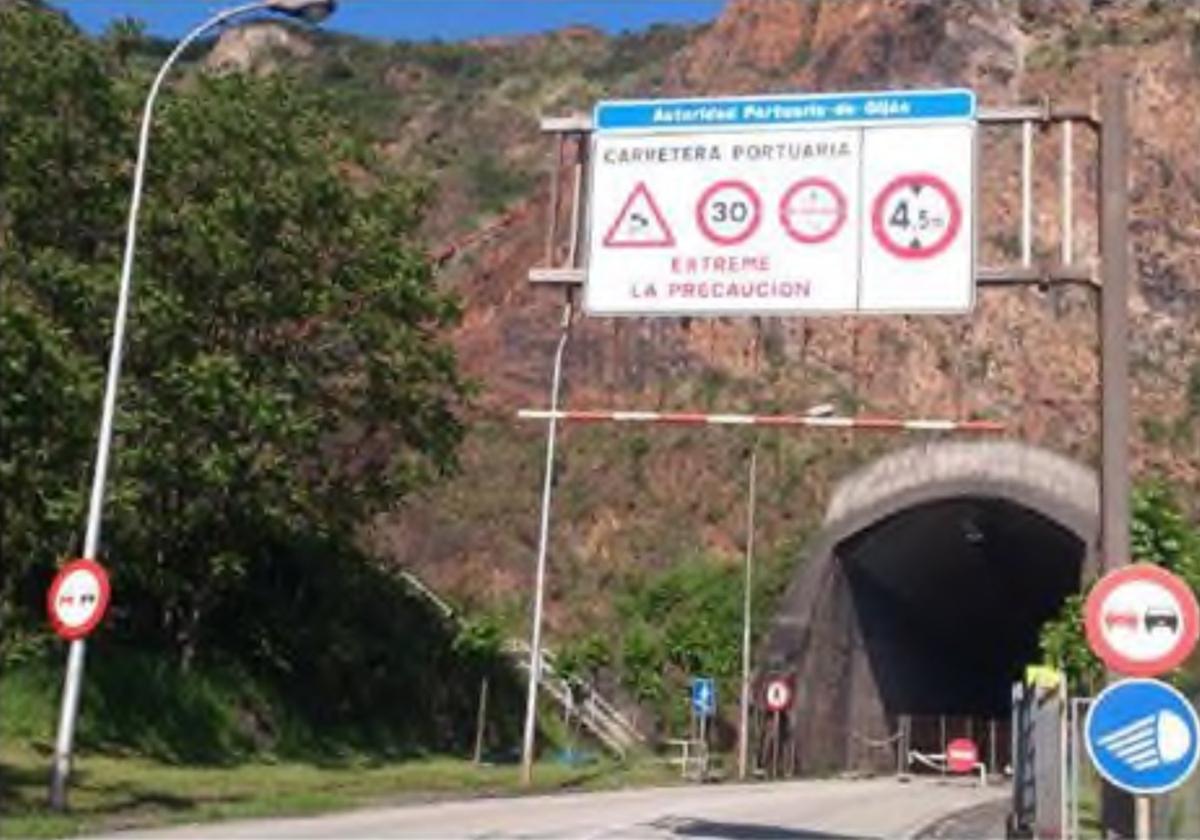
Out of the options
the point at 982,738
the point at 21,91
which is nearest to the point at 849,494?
the point at 982,738

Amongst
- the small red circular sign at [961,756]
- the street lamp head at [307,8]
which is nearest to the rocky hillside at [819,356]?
the small red circular sign at [961,756]

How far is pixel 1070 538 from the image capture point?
159 ft

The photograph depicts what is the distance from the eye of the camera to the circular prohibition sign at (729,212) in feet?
56.1

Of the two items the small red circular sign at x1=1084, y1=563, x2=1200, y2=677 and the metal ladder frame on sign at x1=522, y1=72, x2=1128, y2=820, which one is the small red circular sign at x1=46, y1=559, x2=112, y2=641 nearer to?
the metal ladder frame on sign at x1=522, y1=72, x2=1128, y2=820

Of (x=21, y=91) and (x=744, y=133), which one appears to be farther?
(x=21, y=91)

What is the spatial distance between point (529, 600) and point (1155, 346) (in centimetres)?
2932

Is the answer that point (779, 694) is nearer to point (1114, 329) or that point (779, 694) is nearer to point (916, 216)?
point (916, 216)

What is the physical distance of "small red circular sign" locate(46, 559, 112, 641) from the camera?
65.1ft

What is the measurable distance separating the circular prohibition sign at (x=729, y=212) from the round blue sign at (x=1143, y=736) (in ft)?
24.9

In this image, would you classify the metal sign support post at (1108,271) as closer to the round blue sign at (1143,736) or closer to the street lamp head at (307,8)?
the round blue sign at (1143,736)

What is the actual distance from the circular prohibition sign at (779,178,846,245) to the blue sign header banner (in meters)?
0.68

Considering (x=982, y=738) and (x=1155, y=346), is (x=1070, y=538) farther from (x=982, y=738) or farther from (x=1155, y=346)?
(x=1155, y=346)

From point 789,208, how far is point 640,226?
1542mm

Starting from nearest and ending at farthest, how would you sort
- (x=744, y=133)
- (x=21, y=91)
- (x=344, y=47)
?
1. (x=744, y=133)
2. (x=21, y=91)
3. (x=344, y=47)
